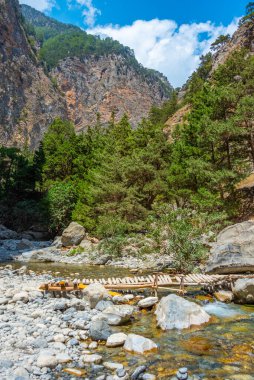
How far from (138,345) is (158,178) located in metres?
20.7

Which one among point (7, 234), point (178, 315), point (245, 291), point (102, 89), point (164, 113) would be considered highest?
point (102, 89)

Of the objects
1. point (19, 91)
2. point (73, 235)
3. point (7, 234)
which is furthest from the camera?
point (19, 91)

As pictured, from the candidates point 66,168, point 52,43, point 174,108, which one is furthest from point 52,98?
point 66,168

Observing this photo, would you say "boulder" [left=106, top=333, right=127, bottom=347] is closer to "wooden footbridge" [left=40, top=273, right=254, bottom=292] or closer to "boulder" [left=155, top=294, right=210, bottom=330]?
"boulder" [left=155, top=294, right=210, bottom=330]

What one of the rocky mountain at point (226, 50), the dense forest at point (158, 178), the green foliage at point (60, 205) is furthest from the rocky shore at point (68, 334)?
the rocky mountain at point (226, 50)

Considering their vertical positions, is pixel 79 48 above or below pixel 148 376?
above

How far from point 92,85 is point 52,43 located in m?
35.2

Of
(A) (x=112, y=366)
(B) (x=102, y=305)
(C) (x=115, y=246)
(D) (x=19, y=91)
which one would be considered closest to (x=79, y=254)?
(C) (x=115, y=246)

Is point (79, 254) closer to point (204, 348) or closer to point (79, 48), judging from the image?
point (204, 348)

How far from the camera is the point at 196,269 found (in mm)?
14953

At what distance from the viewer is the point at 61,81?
15525 centimetres

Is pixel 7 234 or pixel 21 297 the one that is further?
pixel 7 234

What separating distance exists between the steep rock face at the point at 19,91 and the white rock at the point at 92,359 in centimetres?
9683

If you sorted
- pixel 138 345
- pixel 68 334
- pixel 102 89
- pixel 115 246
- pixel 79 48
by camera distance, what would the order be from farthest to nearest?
pixel 79 48 → pixel 102 89 → pixel 115 246 → pixel 68 334 → pixel 138 345
